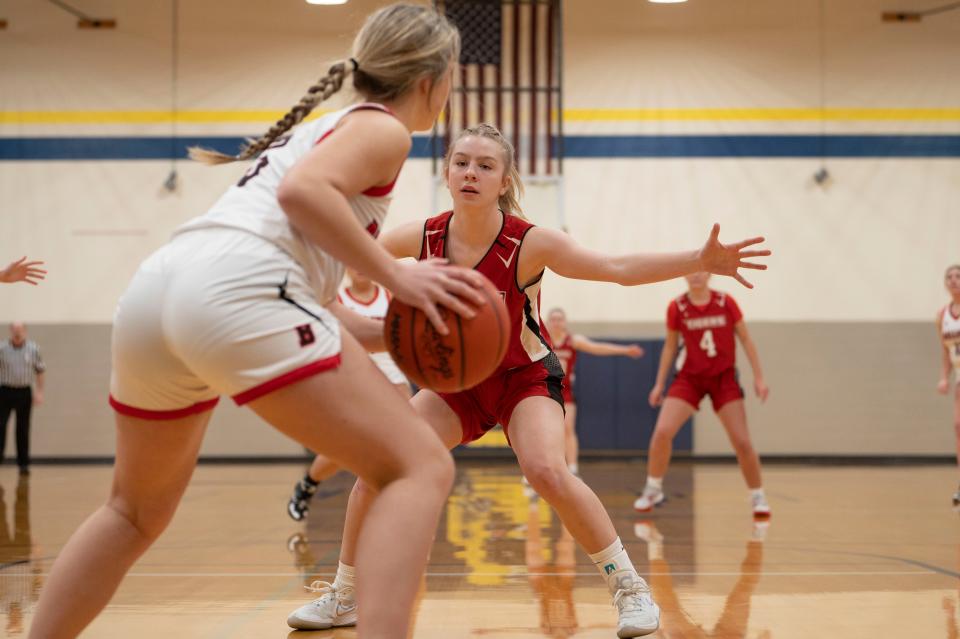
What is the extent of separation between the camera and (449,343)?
2.12 m

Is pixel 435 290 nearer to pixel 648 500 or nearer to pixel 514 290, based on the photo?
pixel 514 290

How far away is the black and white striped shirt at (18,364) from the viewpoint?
1083 cm

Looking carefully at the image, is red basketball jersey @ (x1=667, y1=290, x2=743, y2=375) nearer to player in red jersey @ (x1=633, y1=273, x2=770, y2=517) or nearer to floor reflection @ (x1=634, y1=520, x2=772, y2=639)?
player in red jersey @ (x1=633, y1=273, x2=770, y2=517)

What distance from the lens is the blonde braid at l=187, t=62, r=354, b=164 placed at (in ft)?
6.99

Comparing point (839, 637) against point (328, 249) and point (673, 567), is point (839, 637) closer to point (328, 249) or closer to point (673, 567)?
point (673, 567)

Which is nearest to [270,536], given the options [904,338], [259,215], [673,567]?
[673,567]

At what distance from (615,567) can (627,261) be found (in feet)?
3.49

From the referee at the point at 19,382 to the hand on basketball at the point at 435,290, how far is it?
33.3 feet

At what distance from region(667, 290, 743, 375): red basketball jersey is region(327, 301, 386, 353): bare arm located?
197 inches

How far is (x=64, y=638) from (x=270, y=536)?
3732 mm

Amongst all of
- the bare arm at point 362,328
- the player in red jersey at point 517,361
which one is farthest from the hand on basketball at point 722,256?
the bare arm at point 362,328

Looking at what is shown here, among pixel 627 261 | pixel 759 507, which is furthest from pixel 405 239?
pixel 759 507

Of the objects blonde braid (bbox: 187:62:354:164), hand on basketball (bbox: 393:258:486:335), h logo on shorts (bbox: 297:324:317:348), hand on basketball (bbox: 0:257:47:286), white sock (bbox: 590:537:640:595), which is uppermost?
blonde braid (bbox: 187:62:354:164)

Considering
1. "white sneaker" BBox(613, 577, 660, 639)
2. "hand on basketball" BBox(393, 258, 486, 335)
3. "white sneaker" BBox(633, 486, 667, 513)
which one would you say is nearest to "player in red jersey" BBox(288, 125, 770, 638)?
"white sneaker" BBox(613, 577, 660, 639)
